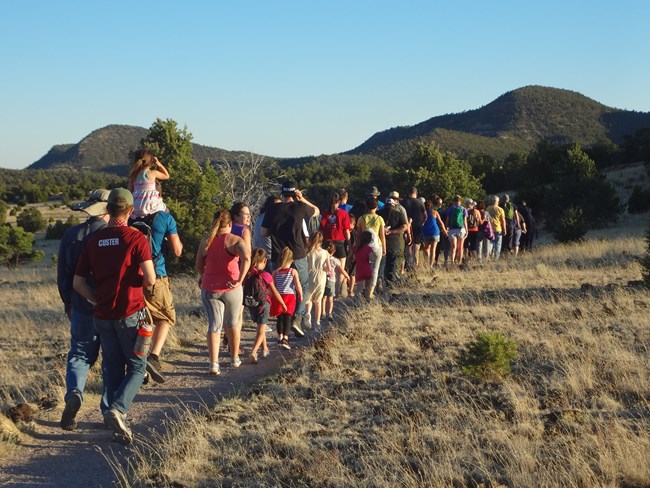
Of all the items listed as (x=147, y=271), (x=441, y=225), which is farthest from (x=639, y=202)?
(x=147, y=271)

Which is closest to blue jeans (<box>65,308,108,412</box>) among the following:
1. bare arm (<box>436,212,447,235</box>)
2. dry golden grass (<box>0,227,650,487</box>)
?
dry golden grass (<box>0,227,650,487</box>)

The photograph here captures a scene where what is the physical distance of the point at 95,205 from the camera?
6.59 meters

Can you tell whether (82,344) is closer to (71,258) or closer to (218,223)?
(71,258)

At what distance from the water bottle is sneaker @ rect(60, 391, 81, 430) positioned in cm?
75

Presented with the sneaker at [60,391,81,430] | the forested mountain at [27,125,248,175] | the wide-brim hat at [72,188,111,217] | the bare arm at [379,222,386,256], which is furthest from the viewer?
the forested mountain at [27,125,248,175]

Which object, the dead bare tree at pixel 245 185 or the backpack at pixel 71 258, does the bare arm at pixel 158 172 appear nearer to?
the backpack at pixel 71 258

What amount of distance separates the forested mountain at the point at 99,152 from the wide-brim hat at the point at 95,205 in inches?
3856

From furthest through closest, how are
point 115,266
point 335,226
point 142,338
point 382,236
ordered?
1. point 335,226
2. point 382,236
3. point 142,338
4. point 115,266

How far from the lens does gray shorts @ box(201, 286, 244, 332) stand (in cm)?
789

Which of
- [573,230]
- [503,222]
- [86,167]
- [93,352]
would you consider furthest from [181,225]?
[86,167]

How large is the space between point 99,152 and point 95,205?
375 feet

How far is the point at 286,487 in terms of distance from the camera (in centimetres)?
470

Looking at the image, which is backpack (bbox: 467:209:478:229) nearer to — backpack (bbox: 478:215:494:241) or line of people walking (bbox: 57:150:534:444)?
backpack (bbox: 478:215:494:241)

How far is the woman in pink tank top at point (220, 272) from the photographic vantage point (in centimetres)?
784
